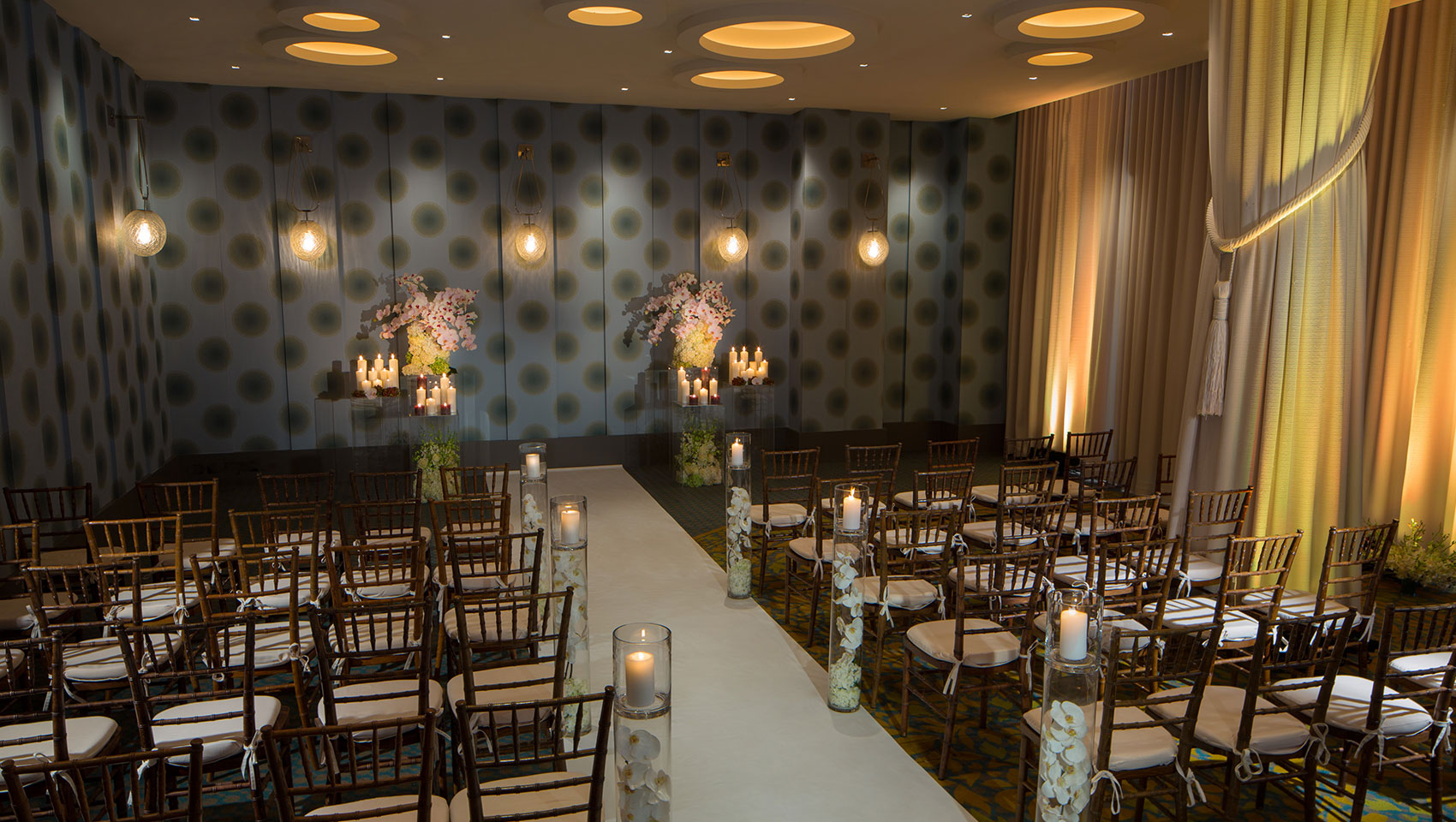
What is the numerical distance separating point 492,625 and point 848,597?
1.69 metres

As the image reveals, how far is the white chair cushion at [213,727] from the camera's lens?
321 centimetres

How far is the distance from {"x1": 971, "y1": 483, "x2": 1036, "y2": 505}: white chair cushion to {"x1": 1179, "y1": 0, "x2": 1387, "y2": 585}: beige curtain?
120 cm

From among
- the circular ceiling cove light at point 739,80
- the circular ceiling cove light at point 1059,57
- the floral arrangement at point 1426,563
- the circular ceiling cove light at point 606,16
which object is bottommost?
the floral arrangement at point 1426,563

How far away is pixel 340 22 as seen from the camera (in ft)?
21.9

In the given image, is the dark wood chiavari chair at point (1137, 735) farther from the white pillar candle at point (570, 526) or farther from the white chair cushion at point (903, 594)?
the white pillar candle at point (570, 526)

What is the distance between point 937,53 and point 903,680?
5501 mm

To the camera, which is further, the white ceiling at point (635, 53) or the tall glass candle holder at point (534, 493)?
the white ceiling at point (635, 53)

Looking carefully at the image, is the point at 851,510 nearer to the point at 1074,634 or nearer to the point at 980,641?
the point at 980,641

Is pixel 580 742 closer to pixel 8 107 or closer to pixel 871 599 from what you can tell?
pixel 871 599

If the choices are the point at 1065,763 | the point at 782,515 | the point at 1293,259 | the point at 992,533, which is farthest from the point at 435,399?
the point at 1065,763

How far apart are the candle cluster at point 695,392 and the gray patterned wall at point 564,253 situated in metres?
0.98

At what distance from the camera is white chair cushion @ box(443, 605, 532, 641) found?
4.22m

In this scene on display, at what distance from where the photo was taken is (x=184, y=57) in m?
7.95

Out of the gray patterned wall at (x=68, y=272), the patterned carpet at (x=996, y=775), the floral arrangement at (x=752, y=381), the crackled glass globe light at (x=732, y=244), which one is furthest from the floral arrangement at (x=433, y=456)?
Answer: the patterned carpet at (x=996, y=775)
